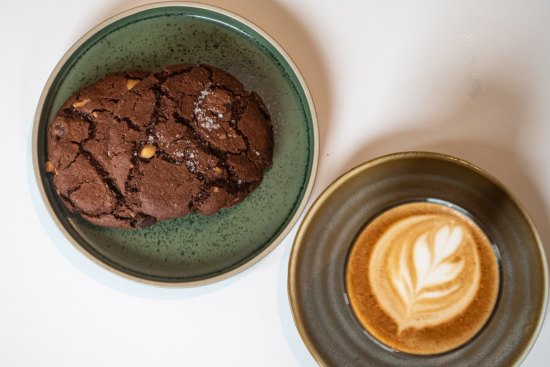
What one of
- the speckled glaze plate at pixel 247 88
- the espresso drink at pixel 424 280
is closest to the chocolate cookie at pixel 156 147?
the speckled glaze plate at pixel 247 88

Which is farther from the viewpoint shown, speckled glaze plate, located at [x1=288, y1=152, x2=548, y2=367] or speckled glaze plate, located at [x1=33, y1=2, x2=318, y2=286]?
speckled glaze plate, located at [x1=33, y1=2, x2=318, y2=286]

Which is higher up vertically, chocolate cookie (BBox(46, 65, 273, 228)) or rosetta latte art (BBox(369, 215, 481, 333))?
chocolate cookie (BBox(46, 65, 273, 228))

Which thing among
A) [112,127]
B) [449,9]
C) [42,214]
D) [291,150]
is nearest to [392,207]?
[291,150]

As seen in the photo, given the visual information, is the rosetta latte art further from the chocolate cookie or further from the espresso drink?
the chocolate cookie

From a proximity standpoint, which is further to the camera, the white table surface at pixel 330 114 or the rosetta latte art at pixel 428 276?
the white table surface at pixel 330 114

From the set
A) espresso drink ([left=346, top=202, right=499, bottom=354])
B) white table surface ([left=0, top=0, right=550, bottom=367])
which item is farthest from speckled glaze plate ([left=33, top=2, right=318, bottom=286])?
espresso drink ([left=346, top=202, right=499, bottom=354])

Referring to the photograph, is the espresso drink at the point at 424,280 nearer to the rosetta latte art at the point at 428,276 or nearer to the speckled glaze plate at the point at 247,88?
the rosetta latte art at the point at 428,276

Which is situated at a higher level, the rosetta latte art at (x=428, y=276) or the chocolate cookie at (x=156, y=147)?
the chocolate cookie at (x=156, y=147)

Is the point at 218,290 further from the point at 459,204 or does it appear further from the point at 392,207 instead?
the point at 459,204

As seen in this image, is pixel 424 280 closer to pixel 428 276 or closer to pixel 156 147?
pixel 428 276
